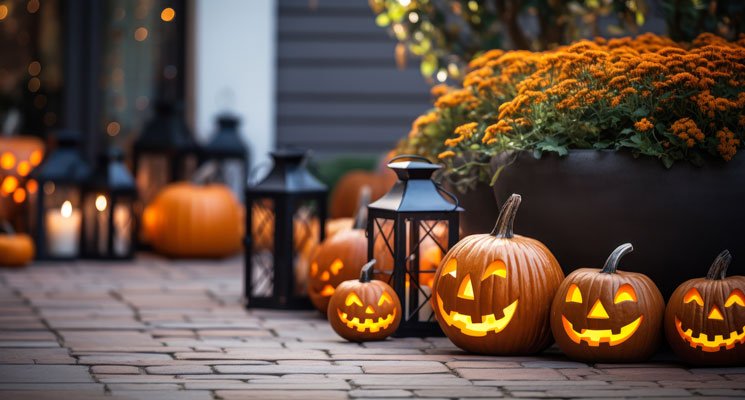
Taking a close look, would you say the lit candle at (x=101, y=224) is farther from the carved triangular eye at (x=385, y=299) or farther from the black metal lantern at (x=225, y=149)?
the carved triangular eye at (x=385, y=299)

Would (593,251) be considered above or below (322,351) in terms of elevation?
above

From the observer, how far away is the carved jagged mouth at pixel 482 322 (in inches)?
146

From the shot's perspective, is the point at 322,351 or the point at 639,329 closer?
the point at 639,329

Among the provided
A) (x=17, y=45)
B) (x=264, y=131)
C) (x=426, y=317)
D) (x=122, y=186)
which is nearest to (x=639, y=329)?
(x=426, y=317)

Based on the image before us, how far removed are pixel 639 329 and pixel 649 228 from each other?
1.28 ft

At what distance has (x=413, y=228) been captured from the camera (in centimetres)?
435

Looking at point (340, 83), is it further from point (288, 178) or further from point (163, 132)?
point (288, 178)

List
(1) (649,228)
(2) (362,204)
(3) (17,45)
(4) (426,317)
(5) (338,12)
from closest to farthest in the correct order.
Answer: (1) (649,228) < (4) (426,317) < (2) (362,204) < (3) (17,45) < (5) (338,12)

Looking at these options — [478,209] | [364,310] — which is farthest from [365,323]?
[478,209]

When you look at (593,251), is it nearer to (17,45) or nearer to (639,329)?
(639,329)

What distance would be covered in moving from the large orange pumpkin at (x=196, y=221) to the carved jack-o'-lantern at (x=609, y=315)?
11.8ft

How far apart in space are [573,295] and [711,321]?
42 cm

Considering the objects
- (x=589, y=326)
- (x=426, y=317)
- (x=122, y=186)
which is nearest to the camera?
(x=589, y=326)

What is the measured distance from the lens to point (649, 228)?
3.82 m
